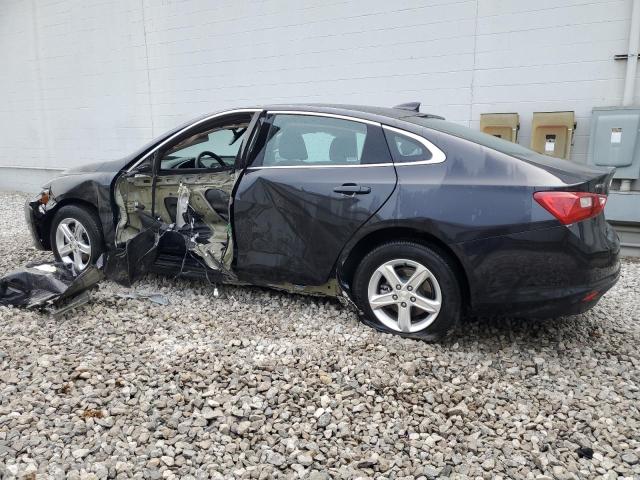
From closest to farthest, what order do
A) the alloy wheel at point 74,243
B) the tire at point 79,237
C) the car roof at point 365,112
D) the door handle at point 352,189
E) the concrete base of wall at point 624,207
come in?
the door handle at point 352,189, the car roof at point 365,112, the tire at point 79,237, the alloy wheel at point 74,243, the concrete base of wall at point 624,207

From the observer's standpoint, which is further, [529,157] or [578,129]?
[578,129]

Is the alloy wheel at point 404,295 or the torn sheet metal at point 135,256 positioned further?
the torn sheet metal at point 135,256

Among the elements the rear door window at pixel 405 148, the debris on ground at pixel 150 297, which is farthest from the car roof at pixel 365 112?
the debris on ground at pixel 150 297

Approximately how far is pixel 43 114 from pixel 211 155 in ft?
28.3

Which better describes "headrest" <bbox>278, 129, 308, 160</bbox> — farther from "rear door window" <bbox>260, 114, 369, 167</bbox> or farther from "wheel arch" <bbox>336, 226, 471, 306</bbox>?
"wheel arch" <bbox>336, 226, 471, 306</bbox>

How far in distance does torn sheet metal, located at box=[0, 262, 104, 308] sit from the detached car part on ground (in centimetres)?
26

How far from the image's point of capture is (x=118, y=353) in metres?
3.02

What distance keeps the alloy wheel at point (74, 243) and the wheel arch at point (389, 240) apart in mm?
2316

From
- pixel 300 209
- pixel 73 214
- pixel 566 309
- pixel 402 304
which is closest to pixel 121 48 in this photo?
pixel 73 214

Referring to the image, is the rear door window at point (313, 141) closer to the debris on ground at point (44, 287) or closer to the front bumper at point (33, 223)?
the debris on ground at point (44, 287)

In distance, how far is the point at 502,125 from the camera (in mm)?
6203

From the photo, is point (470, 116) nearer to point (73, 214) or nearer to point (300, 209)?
point (300, 209)

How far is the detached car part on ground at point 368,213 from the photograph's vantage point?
2.87 meters

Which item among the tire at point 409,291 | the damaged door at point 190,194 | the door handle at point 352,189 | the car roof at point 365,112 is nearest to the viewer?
the tire at point 409,291
